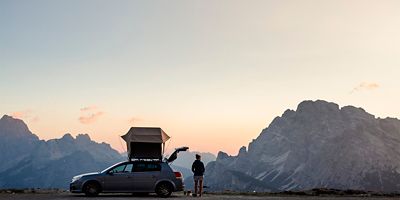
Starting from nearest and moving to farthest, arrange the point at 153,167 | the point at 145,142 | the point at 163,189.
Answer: the point at 163,189 → the point at 153,167 → the point at 145,142

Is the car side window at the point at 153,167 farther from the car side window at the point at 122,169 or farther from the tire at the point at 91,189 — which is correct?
the tire at the point at 91,189

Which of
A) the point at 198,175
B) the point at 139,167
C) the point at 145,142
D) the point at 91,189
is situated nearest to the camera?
the point at 91,189

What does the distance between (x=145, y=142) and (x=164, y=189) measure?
8377 millimetres

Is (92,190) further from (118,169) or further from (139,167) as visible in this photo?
(139,167)

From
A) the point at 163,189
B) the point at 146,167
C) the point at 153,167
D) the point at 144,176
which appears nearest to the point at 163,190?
the point at 163,189

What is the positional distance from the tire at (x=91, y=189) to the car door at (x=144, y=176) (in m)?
1.92

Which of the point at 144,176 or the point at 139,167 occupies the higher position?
the point at 139,167

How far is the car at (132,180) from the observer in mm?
26719

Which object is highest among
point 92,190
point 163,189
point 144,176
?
point 144,176

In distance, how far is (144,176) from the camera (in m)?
27.2

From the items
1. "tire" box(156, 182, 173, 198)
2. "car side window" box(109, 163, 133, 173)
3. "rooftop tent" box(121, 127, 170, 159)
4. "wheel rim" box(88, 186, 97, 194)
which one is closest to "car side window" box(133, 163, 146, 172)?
"car side window" box(109, 163, 133, 173)

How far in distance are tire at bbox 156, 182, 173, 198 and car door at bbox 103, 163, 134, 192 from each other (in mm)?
1394

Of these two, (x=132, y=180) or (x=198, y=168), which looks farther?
(x=198, y=168)

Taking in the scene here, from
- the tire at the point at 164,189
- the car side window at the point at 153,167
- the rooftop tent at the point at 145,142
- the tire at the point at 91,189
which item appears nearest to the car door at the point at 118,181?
the tire at the point at 91,189
